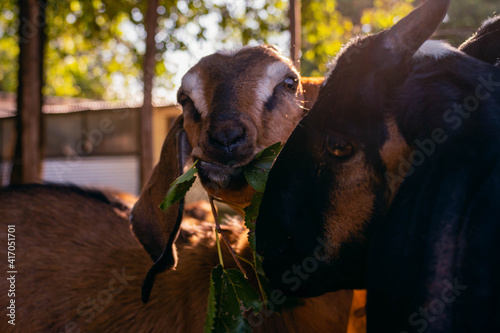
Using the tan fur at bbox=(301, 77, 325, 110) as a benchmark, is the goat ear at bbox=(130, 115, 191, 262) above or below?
below

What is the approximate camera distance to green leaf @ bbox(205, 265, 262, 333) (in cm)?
201

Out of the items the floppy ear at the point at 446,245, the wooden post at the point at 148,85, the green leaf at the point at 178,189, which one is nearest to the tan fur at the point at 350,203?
the floppy ear at the point at 446,245

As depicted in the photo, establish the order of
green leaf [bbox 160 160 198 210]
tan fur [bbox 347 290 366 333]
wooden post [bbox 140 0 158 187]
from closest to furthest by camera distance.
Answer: green leaf [bbox 160 160 198 210] < tan fur [bbox 347 290 366 333] < wooden post [bbox 140 0 158 187]

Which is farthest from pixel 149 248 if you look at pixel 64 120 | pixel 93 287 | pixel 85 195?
pixel 64 120

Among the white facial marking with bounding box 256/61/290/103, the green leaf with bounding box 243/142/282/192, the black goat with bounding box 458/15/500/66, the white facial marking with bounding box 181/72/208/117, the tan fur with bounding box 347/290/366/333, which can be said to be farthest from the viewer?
the white facial marking with bounding box 181/72/208/117

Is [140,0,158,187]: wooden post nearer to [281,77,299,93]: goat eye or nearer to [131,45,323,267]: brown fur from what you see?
[131,45,323,267]: brown fur

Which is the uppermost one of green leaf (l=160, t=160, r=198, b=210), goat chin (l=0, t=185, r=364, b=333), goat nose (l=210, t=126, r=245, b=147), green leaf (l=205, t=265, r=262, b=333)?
goat nose (l=210, t=126, r=245, b=147)

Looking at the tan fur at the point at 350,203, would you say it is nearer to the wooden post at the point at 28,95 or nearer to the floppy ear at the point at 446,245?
the floppy ear at the point at 446,245

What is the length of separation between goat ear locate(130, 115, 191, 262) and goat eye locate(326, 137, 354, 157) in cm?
159

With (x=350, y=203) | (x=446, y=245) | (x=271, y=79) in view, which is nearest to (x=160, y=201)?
(x=271, y=79)

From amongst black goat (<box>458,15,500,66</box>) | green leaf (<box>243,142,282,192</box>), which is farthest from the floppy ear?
green leaf (<box>243,142,282,192</box>)

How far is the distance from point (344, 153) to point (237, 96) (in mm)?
1408

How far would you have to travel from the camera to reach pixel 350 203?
1.74 meters

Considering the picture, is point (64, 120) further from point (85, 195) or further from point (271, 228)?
point (271, 228)
